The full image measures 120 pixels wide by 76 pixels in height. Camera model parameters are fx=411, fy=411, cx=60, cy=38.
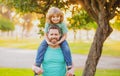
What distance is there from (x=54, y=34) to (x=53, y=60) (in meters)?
0.36

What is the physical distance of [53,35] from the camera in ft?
18.4

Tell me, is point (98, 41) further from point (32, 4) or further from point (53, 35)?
point (53, 35)

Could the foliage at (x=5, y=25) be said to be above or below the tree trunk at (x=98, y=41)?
below

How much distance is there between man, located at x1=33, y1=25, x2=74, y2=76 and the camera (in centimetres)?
→ 553

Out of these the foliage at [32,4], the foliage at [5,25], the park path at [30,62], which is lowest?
the foliage at [5,25]

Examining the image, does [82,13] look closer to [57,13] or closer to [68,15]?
[68,15]

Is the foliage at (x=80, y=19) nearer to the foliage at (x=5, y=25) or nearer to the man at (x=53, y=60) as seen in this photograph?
the man at (x=53, y=60)

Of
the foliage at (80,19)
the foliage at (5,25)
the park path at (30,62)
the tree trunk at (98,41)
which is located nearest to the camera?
the tree trunk at (98,41)

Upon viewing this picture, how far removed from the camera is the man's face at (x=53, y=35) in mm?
5566

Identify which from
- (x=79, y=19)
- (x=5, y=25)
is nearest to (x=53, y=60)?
(x=79, y=19)

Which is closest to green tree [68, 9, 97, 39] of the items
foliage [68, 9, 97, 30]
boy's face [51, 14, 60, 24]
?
foliage [68, 9, 97, 30]

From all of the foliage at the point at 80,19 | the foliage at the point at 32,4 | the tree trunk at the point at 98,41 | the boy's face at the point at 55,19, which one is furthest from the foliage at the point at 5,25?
the boy's face at the point at 55,19

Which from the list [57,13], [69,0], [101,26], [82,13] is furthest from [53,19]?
[82,13]

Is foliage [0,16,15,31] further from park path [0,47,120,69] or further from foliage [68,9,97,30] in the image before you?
foliage [68,9,97,30]
